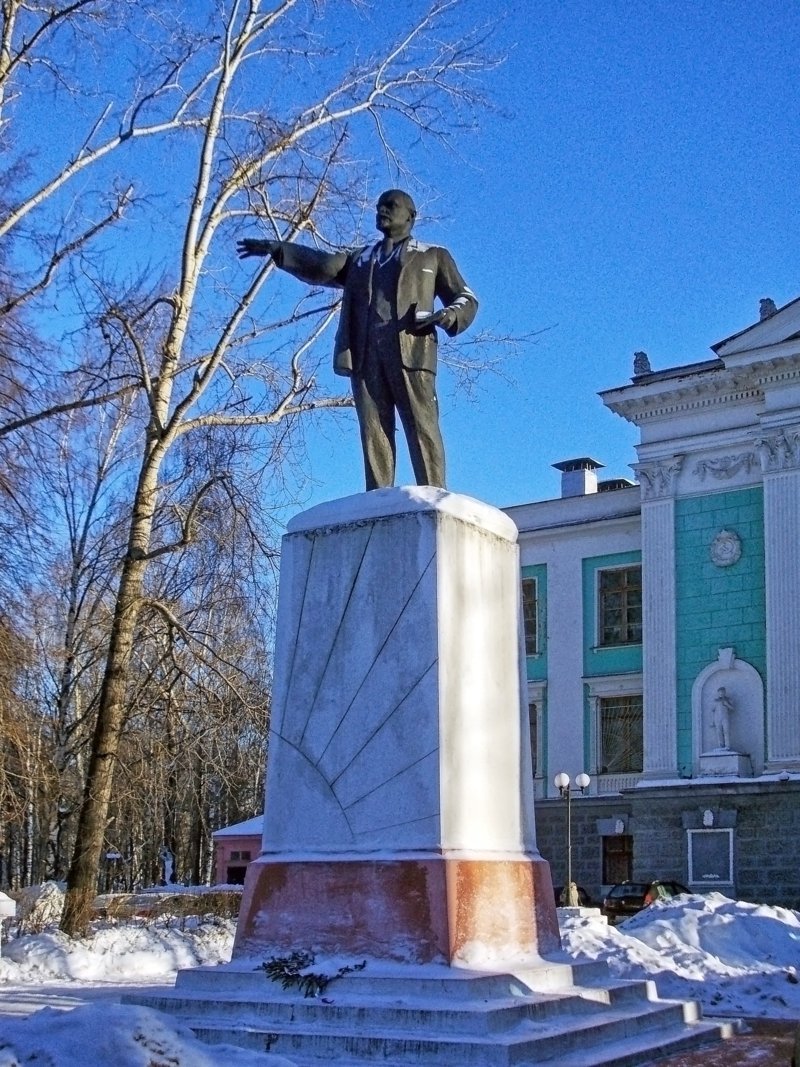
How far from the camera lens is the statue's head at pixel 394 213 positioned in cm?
816

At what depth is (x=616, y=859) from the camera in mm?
32531

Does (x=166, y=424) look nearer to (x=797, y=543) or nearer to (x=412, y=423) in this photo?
(x=412, y=423)

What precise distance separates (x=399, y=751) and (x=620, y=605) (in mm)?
27752

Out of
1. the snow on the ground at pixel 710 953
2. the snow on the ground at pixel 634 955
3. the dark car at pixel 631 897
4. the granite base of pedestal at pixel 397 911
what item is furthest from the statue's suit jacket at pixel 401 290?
the dark car at pixel 631 897

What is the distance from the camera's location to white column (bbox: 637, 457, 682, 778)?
31406mm

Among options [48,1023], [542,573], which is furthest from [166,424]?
[542,573]

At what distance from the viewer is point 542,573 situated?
116 feet

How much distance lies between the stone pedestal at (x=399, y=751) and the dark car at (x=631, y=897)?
18413mm

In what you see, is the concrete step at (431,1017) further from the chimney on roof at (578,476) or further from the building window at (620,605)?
the chimney on roof at (578,476)

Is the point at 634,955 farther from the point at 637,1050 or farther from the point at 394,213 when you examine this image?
the point at 394,213

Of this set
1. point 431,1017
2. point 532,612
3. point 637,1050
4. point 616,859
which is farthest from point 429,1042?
point 532,612

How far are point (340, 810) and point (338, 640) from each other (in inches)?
35.3

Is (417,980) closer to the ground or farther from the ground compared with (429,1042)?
farther from the ground

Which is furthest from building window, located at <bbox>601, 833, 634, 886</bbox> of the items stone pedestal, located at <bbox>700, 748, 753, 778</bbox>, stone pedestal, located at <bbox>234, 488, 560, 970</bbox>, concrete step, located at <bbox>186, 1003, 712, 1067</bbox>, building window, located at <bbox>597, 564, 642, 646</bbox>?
concrete step, located at <bbox>186, 1003, 712, 1067</bbox>
